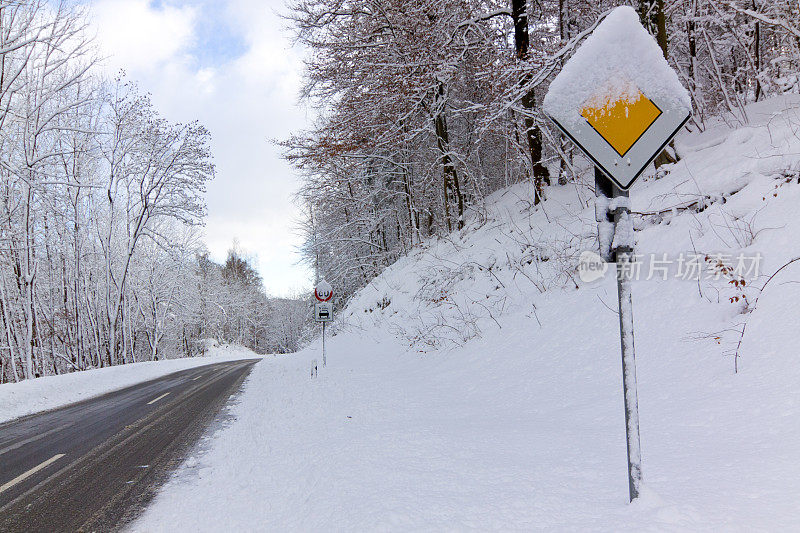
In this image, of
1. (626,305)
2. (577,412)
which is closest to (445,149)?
(577,412)

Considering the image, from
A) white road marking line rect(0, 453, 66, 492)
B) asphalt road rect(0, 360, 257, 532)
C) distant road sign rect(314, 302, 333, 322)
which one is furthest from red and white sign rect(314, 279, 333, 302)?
white road marking line rect(0, 453, 66, 492)

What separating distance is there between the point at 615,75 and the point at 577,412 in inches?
133

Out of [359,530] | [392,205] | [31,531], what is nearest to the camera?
[359,530]

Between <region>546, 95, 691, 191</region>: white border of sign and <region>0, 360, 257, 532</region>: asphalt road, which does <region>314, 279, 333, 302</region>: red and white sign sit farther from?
<region>546, 95, 691, 191</region>: white border of sign

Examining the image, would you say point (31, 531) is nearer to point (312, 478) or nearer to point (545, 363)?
point (312, 478)

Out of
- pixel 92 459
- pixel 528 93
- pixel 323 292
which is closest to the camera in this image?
pixel 92 459

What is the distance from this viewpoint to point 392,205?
26625mm

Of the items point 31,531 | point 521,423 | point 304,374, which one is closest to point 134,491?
point 31,531

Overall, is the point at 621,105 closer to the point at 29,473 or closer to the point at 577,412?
the point at 577,412

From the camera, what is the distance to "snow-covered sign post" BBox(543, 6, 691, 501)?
2.31 metres

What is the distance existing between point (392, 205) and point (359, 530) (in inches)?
957

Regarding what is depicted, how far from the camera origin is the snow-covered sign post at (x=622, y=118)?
2314 millimetres

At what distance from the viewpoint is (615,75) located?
7.86ft

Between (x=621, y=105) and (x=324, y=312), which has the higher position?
(x=621, y=105)
